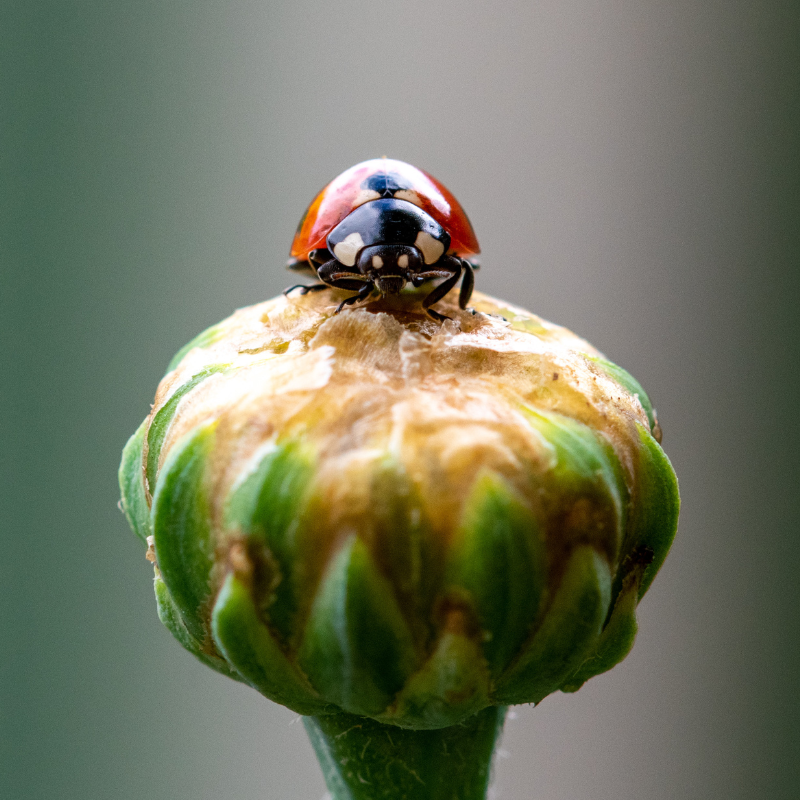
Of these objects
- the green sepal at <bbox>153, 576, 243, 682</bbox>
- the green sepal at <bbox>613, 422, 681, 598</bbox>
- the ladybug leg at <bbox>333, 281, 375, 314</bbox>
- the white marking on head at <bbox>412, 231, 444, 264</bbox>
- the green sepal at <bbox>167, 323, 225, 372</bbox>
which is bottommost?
the green sepal at <bbox>153, 576, 243, 682</bbox>

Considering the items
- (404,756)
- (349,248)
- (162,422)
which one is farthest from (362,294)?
(404,756)

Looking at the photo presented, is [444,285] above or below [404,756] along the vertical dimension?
above

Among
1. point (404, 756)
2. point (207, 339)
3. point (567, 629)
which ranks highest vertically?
point (207, 339)

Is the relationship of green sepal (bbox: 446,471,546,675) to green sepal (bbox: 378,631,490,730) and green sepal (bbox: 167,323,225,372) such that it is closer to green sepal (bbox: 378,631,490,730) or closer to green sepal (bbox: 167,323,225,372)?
green sepal (bbox: 378,631,490,730)

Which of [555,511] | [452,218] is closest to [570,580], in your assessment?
[555,511]

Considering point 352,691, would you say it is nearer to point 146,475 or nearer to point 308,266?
point 146,475

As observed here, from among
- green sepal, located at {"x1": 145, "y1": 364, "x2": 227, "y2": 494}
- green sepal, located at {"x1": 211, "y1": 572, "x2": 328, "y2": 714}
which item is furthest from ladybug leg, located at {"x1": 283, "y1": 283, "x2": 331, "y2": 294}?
green sepal, located at {"x1": 211, "y1": 572, "x2": 328, "y2": 714}

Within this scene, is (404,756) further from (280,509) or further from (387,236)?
(387,236)
